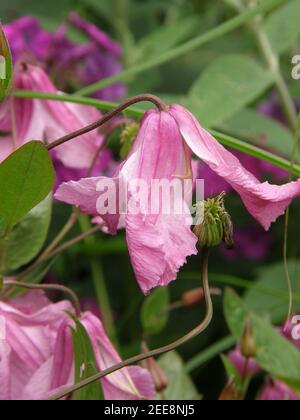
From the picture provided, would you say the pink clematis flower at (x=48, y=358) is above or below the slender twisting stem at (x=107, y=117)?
below

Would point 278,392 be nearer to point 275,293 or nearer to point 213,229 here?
point 275,293

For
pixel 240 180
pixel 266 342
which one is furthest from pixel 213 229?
pixel 266 342

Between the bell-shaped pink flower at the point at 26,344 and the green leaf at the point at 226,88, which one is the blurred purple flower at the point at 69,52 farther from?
the bell-shaped pink flower at the point at 26,344

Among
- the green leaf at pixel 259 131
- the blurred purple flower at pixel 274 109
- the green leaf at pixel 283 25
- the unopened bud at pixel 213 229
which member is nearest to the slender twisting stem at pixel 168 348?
the unopened bud at pixel 213 229

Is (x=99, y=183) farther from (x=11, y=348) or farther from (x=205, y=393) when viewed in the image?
(x=205, y=393)

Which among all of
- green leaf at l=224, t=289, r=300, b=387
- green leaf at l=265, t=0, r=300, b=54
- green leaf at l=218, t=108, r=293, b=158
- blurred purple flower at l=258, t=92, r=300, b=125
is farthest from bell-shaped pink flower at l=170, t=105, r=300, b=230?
blurred purple flower at l=258, t=92, r=300, b=125

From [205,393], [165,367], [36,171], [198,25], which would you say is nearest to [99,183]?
[36,171]
